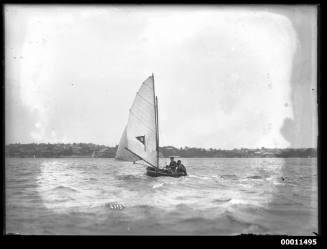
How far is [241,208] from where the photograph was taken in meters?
5.84

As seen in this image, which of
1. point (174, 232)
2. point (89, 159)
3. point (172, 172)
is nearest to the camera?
point (174, 232)

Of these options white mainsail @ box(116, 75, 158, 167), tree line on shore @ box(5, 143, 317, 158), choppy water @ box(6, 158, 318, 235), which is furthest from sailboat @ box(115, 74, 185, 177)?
choppy water @ box(6, 158, 318, 235)

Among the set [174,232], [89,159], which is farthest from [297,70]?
[89,159]

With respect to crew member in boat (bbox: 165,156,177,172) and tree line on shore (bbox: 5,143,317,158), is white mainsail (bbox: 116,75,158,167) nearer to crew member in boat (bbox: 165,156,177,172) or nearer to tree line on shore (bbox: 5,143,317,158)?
crew member in boat (bbox: 165,156,177,172)

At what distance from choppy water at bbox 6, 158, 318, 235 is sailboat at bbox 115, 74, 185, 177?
66cm

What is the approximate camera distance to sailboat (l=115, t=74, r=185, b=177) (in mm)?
6125

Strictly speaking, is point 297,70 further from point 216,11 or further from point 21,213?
point 21,213

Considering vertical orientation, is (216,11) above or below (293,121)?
above

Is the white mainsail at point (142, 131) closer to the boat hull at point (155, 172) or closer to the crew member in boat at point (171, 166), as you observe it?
the boat hull at point (155, 172)

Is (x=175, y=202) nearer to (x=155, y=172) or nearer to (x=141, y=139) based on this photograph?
(x=155, y=172)

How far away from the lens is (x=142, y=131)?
22.5 ft

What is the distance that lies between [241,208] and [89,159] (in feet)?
7.13
